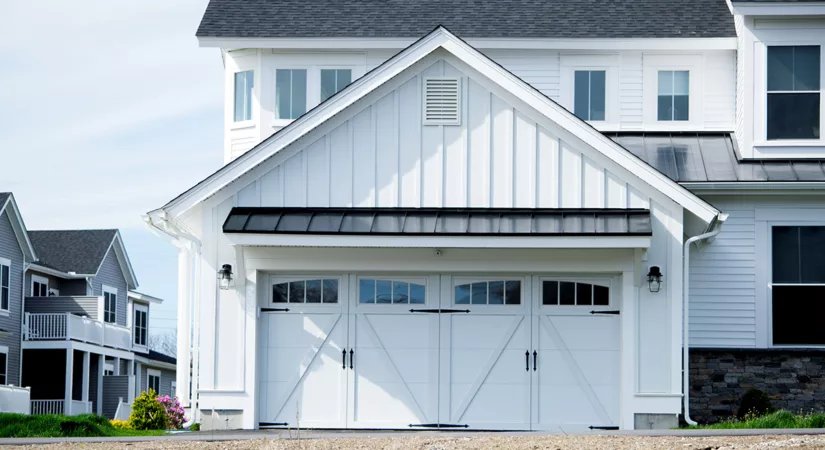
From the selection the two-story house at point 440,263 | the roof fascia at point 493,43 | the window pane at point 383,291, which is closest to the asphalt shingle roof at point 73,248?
the roof fascia at point 493,43

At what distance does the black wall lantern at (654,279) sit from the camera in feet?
56.6

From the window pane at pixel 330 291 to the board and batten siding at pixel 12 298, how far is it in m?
26.6

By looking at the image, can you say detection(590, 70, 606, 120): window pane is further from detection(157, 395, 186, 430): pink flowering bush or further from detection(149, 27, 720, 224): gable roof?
detection(157, 395, 186, 430): pink flowering bush

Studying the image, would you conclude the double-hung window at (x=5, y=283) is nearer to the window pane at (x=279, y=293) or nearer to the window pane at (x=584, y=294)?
the window pane at (x=279, y=293)

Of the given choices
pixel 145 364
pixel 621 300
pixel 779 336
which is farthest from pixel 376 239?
pixel 145 364

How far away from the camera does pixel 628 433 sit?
582 inches

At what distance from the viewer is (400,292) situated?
17.8m

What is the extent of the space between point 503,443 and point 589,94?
1020cm

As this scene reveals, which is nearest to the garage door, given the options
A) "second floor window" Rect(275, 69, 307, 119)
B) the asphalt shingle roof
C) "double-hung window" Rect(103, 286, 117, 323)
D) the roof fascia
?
"second floor window" Rect(275, 69, 307, 119)

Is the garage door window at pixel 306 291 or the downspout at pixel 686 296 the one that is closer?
the downspout at pixel 686 296

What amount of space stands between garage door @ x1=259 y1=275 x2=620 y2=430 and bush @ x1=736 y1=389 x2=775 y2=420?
2.49 meters

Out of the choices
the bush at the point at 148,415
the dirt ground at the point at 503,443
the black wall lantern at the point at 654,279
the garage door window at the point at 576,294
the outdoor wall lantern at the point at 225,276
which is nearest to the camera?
the dirt ground at the point at 503,443

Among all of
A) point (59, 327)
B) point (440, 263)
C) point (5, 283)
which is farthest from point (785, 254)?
point (59, 327)

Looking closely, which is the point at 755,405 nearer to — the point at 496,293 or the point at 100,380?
the point at 496,293
